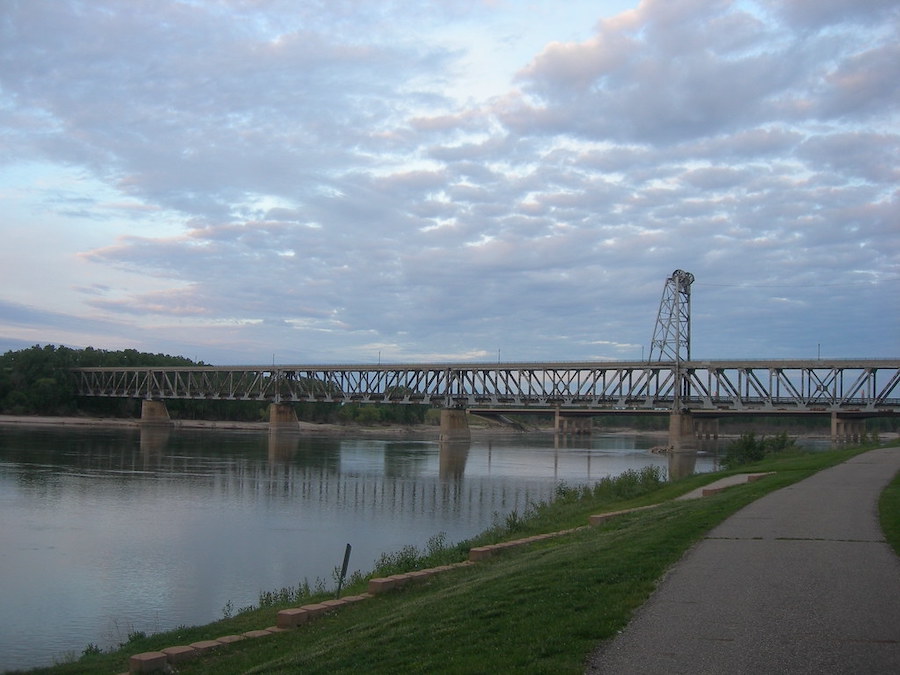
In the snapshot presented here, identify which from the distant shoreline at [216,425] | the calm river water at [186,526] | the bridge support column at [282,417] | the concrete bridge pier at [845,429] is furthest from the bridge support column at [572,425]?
the calm river water at [186,526]

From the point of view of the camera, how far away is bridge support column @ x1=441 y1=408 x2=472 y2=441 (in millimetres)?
114750

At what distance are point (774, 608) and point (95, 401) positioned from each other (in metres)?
160

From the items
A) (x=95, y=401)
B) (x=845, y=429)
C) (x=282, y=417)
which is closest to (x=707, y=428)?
(x=845, y=429)

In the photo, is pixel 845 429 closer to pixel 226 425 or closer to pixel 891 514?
pixel 891 514

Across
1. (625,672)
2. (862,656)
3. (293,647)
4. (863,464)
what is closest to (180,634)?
(293,647)

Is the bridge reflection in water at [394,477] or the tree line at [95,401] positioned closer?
the bridge reflection in water at [394,477]

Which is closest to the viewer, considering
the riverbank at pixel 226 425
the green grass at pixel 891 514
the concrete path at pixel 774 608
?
the concrete path at pixel 774 608

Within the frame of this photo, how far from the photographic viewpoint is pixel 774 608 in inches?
384

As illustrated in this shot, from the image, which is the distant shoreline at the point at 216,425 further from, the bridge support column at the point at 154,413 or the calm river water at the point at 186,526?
the calm river water at the point at 186,526

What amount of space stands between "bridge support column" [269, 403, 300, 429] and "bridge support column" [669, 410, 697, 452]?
60289 millimetres

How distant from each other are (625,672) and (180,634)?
34.7ft

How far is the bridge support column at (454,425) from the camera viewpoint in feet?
376

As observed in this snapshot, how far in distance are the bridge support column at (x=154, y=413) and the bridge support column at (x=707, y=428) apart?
94.2m

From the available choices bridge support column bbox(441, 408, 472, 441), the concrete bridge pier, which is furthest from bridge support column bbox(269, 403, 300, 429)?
the concrete bridge pier
